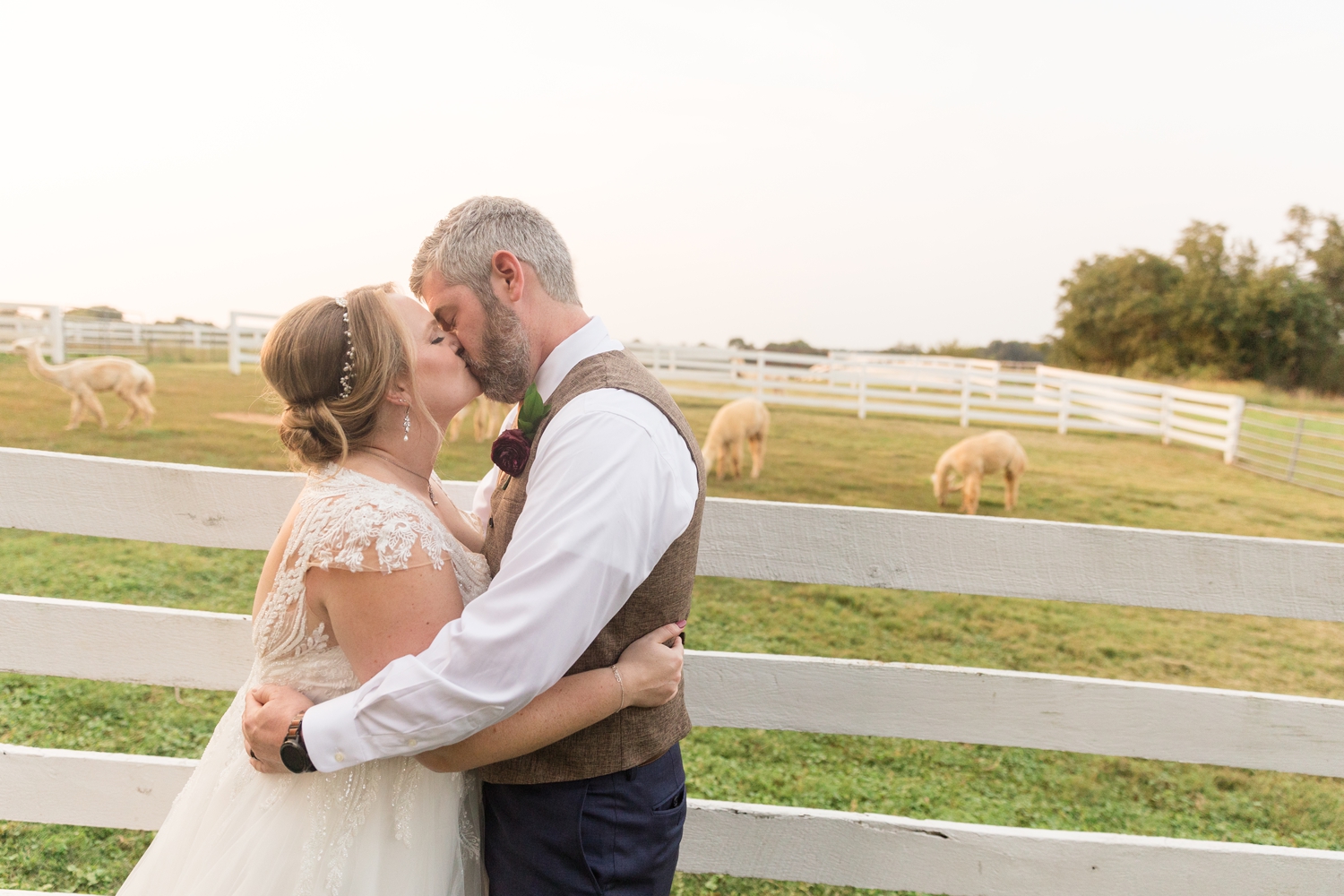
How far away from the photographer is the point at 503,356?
165 centimetres

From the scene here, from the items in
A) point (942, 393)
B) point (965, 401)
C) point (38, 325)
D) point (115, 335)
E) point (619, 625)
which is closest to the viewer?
point (619, 625)

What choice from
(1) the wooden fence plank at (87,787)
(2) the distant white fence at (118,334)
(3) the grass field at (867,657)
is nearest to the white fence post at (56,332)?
(2) the distant white fence at (118,334)

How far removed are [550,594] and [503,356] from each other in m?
0.61

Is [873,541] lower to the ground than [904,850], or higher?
higher

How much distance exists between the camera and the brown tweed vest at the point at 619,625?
1.47m

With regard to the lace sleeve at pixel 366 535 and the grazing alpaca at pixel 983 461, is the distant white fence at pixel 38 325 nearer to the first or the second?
the grazing alpaca at pixel 983 461

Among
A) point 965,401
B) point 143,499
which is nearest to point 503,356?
point 143,499

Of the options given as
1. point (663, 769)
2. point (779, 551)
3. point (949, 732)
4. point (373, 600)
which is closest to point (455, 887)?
point (663, 769)

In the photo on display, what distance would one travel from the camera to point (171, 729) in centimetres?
376

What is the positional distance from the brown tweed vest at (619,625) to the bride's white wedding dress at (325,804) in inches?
6.0

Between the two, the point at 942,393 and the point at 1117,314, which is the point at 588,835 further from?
the point at 1117,314

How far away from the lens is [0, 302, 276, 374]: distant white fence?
813 inches

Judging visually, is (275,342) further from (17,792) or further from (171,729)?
(171,729)

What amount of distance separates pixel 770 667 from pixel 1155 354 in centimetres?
4751
